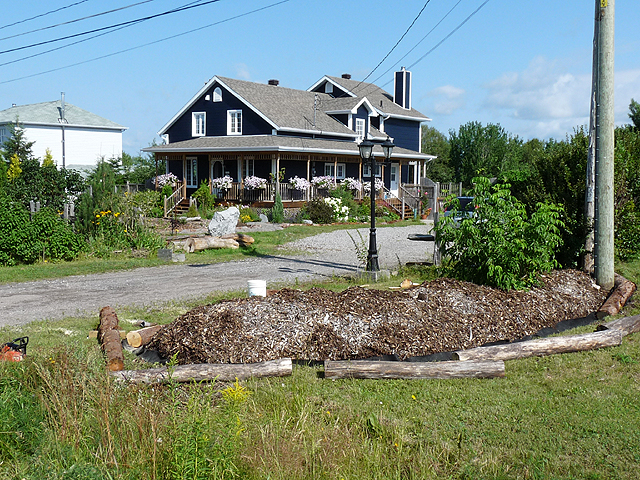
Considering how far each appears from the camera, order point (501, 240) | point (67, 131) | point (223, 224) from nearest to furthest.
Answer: point (501, 240)
point (223, 224)
point (67, 131)

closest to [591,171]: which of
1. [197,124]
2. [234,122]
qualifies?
[234,122]

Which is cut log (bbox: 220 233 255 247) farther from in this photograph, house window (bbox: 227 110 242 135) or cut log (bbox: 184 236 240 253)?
house window (bbox: 227 110 242 135)

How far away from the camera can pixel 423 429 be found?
5492mm

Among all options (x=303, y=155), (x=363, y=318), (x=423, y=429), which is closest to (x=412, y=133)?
(x=303, y=155)

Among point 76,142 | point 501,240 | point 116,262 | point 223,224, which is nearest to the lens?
point 501,240

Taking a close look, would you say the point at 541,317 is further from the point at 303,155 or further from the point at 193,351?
the point at 303,155

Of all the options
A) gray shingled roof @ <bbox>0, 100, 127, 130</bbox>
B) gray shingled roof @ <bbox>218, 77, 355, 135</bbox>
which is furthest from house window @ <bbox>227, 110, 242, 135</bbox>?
gray shingled roof @ <bbox>0, 100, 127, 130</bbox>

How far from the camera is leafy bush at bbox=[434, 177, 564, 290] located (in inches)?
382

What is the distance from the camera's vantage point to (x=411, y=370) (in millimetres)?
6758

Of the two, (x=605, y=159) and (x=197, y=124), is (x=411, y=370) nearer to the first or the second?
(x=605, y=159)

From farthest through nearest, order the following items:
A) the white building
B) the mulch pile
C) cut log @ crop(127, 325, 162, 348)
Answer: the white building, cut log @ crop(127, 325, 162, 348), the mulch pile

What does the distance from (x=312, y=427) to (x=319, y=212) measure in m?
22.4

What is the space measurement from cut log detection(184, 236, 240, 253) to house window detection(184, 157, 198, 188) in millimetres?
17309

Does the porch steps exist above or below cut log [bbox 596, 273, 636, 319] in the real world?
above
